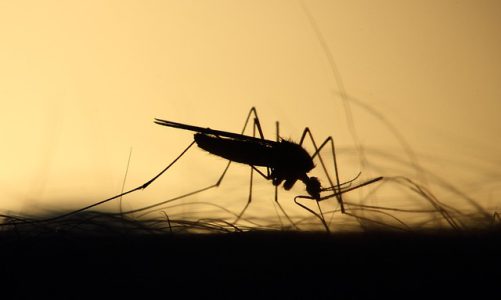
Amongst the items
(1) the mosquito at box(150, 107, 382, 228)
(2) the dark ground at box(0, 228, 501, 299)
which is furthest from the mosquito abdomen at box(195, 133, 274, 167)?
(2) the dark ground at box(0, 228, 501, 299)

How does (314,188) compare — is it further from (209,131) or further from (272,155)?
(209,131)

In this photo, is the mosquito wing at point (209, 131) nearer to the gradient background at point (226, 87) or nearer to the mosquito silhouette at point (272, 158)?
the mosquito silhouette at point (272, 158)

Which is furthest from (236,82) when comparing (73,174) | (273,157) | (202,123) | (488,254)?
(488,254)

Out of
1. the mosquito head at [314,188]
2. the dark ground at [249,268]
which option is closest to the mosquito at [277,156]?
the mosquito head at [314,188]

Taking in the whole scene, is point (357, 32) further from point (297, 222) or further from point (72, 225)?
point (72, 225)

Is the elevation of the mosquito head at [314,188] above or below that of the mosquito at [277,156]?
below

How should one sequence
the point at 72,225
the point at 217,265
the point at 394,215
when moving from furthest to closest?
the point at 394,215 < the point at 72,225 < the point at 217,265
